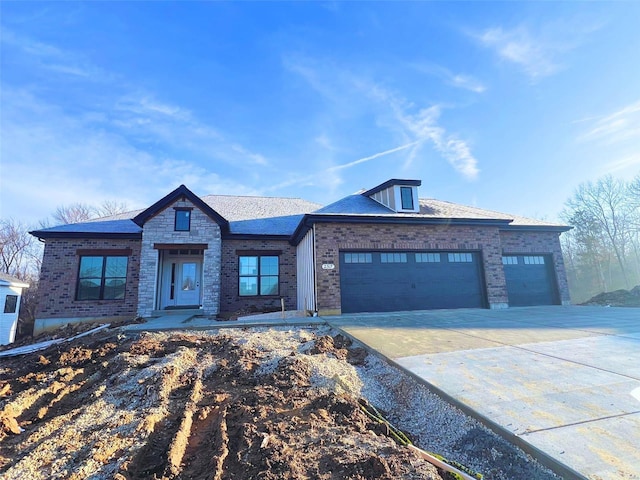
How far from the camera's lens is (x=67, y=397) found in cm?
429

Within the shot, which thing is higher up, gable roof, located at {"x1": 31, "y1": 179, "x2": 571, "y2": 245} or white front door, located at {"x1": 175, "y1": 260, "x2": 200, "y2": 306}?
gable roof, located at {"x1": 31, "y1": 179, "x2": 571, "y2": 245}

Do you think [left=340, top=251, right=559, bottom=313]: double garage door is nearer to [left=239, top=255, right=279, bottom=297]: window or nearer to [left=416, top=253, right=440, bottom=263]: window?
[left=416, top=253, right=440, bottom=263]: window

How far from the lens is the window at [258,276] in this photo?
1304 centimetres

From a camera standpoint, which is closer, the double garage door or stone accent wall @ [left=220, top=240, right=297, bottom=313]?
the double garage door

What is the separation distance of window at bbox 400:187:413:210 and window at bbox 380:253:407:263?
2.38m

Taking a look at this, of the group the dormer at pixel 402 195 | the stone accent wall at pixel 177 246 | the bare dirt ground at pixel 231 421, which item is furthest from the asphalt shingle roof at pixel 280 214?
the bare dirt ground at pixel 231 421

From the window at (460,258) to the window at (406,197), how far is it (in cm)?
248

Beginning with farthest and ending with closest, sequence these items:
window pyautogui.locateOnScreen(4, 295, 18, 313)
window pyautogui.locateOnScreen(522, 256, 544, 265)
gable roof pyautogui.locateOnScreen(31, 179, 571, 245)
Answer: window pyautogui.locateOnScreen(4, 295, 18, 313)
window pyautogui.locateOnScreen(522, 256, 544, 265)
gable roof pyautogui.locateOnScreen(31, 179, 571, 245)

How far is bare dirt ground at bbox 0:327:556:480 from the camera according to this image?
2365 millimetres

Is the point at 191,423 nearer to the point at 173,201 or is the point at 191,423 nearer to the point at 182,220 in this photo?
the point at 182,220

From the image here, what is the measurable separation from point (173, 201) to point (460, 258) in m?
11.4

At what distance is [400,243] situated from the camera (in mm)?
10930

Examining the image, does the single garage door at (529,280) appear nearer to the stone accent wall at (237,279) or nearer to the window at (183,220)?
the stone accent wall at (237,279)

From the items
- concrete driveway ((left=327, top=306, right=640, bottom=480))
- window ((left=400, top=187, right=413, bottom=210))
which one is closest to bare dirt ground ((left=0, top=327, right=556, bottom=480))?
concrete driveway ((left=327, top=306, right=640, bottom=480))
